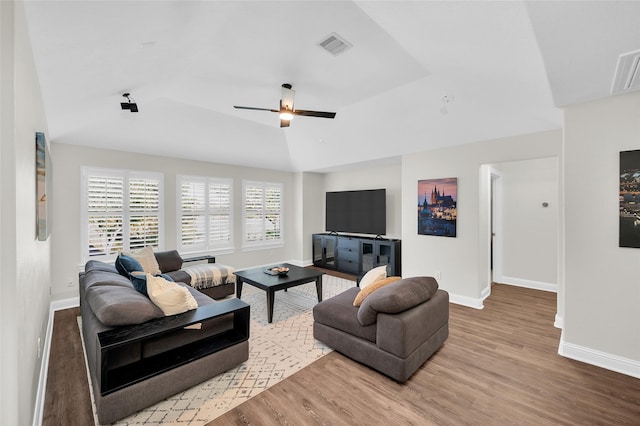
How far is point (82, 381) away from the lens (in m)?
2.45

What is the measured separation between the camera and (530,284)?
17.5 feet

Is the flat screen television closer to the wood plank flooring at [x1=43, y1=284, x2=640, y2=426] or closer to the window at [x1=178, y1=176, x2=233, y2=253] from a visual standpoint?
the window at [x1=178, y1=176, x2=233, y2=253]

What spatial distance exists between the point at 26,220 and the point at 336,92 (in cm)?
336

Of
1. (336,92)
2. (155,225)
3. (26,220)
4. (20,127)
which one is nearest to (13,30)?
(20,127)

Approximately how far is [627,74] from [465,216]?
2.40 metres

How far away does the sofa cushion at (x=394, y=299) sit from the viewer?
244 cm

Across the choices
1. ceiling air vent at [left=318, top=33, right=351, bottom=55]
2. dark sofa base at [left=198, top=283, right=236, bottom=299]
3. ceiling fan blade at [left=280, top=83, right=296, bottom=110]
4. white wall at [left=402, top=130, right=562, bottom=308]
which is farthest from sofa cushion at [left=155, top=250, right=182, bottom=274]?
white wall at [left=402, top=130, right=562, bottom=308]

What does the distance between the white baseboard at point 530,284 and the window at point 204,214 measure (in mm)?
5997

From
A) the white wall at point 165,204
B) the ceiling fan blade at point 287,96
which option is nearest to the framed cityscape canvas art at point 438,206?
the ceiling fan blade at point 287,96

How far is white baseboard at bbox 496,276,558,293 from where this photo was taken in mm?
5093

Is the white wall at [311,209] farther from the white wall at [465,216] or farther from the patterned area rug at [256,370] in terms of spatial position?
the white wall at [465,216]

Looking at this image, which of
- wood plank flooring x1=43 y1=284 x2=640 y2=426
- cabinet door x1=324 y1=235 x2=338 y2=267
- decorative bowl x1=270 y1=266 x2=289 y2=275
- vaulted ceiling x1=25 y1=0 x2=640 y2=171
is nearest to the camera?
vaulted ceiling x1=25 y1=0 x2=640 y2=171

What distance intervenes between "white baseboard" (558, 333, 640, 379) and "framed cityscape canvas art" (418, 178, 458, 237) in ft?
6.33

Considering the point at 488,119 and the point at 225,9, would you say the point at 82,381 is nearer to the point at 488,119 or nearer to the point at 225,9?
the point at 225,9
